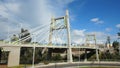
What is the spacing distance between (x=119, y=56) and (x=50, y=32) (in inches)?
1791

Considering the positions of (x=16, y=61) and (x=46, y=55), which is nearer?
(x=16, y=61)

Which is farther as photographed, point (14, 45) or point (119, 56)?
point (119, 56)

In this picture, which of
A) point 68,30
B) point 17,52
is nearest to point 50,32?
point 68,30

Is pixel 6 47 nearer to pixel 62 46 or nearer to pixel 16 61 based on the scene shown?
pixel 16 61

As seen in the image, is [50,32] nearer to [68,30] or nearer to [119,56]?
[68,30]

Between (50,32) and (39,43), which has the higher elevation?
(50,32)

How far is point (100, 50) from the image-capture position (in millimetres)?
114312

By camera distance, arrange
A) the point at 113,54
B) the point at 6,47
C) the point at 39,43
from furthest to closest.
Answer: the point at 113,54, the point at 39,43, the point at 6,47

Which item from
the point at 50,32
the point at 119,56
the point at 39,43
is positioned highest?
the point at 50,32

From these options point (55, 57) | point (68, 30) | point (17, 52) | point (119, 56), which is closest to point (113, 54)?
point (119, 56)

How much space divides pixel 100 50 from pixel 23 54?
163ft

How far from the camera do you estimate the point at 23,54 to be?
8694 cm

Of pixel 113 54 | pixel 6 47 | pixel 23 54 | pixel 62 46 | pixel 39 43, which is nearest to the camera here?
pixel 6 47

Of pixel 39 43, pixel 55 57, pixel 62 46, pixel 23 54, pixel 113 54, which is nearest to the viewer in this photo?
pixel 39 43
